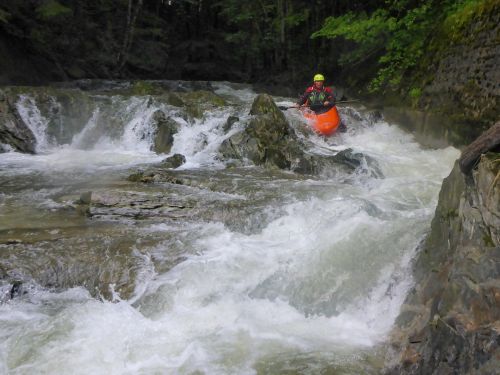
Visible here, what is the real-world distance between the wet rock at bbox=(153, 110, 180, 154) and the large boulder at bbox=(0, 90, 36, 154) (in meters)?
2.89

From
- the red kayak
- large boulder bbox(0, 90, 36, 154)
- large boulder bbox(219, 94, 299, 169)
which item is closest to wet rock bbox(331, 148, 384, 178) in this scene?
large boulder bbox(219, 94, 299, 169)

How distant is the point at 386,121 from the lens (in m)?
11.9

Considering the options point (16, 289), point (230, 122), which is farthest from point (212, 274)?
point (230, 122)

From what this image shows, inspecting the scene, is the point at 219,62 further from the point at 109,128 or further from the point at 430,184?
the point at 430,184

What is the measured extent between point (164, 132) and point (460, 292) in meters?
9.16

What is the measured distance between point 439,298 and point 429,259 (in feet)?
2.28

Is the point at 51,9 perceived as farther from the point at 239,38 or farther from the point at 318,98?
the point at 318,98

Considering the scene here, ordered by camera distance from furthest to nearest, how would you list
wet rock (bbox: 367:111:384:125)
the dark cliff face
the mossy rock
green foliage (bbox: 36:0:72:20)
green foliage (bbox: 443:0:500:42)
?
green foliage (bbox: 36:0:72:20) → the mossy rock → wet rock (bbox: 367:111:384:125) → green foliage (bbox: 443:0:500:42) → the dark cliff face

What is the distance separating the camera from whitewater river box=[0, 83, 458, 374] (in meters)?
3.86

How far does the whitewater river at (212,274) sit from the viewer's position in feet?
12.7

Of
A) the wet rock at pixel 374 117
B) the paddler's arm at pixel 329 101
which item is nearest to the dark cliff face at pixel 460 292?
the paddler's arm at pixel 329 101

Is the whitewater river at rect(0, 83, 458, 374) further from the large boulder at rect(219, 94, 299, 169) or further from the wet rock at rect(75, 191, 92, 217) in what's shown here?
the large boulder at rect(219, 94, 299, 169)

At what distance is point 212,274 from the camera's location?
16.5 feet

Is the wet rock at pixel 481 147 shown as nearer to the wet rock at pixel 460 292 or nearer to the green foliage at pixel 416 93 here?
the wet rock at pixel 460 292
